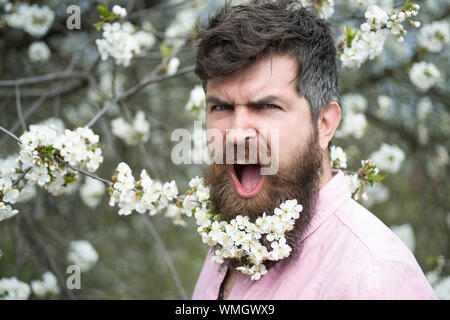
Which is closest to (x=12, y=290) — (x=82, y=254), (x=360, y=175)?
(x=82, y=254)

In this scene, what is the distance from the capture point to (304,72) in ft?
5.64

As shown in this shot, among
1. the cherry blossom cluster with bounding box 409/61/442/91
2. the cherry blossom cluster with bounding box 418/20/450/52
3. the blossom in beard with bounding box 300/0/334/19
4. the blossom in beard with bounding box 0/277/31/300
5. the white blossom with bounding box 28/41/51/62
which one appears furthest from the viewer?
the white blossom with bounding box 28/41/51/62

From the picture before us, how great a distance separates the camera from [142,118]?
3014 mm

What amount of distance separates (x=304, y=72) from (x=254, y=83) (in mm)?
221

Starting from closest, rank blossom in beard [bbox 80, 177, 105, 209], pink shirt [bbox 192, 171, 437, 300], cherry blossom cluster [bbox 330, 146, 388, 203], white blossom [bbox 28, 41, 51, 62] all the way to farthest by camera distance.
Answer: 1. pink shirt [bbox 192, 171, 437, 300]
2. cherry blossom cluster [bbox 330, 146, 388, 203]
3. blossom in beard [bbox 80, 177, 105, 209]
4. white blossom [bbox 28, 41, 51, 62]

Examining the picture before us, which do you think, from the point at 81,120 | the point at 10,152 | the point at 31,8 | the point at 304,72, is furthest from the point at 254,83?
the point at 81,120

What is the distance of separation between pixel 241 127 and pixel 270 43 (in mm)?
353

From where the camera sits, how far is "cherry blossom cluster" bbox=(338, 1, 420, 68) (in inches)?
79.8

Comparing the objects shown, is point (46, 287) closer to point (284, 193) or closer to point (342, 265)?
point (284, 193)

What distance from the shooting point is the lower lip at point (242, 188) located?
1706 mm

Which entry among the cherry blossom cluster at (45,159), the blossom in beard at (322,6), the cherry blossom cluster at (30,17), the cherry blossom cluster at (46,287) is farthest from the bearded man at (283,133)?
the cherry blossom cluster at (30,17)

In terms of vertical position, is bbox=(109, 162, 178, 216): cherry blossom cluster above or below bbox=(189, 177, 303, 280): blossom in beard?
above

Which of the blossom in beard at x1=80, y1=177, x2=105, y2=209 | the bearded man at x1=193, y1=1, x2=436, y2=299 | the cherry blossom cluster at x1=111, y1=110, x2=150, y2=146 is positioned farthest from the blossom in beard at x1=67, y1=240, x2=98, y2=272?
the bearded man at x1=193, y1=1, x2=436, y2=299

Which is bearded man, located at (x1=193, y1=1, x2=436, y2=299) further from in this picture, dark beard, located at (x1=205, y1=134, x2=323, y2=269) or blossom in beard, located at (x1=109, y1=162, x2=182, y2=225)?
blossom in beard, located at (x1=109, y1=162, x2=182, y2=225)
